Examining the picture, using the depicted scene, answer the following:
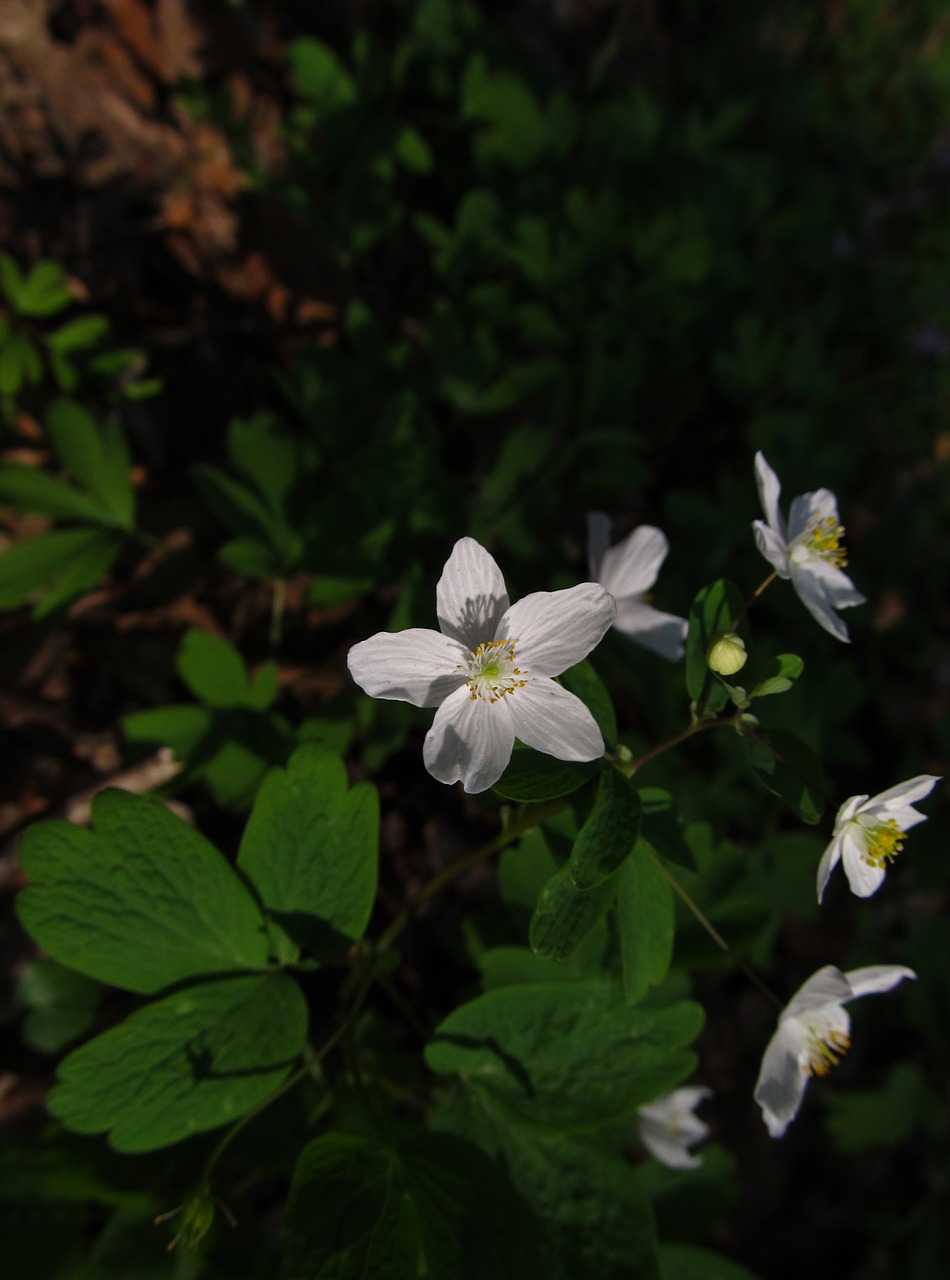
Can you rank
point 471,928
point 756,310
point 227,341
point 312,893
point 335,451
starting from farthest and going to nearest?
1. point 756,310
2. point 227,341
3. point 335,451
4. point 471,928
5. point 312,893

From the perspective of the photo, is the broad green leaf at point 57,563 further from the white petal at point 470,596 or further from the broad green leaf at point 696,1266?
the broad green leaf at point 696,1266

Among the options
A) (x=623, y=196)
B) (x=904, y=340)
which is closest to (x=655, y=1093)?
(x=623, y=196)

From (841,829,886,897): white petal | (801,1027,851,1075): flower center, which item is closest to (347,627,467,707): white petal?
(841,829,886,897): white petal

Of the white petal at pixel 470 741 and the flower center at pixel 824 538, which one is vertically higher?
the white petal at pixel 470 741

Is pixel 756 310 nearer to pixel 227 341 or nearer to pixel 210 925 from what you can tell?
pixel 227 341

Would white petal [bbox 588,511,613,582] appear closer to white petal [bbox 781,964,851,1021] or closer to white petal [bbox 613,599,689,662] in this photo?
white petal [bbox 613,599,689,662]

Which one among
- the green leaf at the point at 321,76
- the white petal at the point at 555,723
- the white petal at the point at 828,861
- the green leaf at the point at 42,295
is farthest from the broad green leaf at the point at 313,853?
the green leaf at the point at 321,76

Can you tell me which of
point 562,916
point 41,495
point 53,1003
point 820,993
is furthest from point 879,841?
point 41,495

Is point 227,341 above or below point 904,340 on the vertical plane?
above
